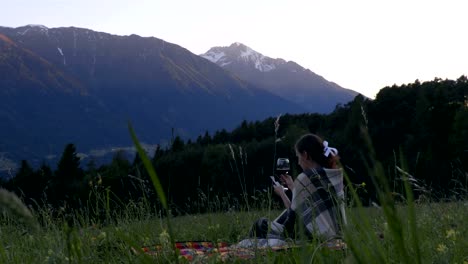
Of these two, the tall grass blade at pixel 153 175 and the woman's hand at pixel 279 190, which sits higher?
the tall grass blade at pixel 153 175

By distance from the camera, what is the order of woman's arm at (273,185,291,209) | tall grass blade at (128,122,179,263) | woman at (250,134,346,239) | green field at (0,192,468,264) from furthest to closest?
woman's arm at (273,185,291,209)
woman at (250,134,346,239)
green field at (0,192,468,264)
tall grass blade at (128,122,179,263)

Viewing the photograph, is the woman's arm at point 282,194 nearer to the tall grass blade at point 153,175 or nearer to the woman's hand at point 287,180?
the woman's hand at point 287,180

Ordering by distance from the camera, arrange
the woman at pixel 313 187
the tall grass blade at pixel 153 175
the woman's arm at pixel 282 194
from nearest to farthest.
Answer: the tall grass blade at pixel 153 175 < the woman at pixel 313 187 < the woman's arm at pixel 282 194

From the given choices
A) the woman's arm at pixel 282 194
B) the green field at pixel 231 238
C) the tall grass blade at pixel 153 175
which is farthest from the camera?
the woman's arm at pixel 282 194

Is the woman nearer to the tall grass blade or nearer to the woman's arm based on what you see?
the woman's arm

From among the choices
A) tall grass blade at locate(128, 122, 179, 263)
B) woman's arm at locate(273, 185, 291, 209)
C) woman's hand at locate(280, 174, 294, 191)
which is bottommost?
woman's arm at locate(273, 185, 291, 209)

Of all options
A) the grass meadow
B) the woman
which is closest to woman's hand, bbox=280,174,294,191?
the woman

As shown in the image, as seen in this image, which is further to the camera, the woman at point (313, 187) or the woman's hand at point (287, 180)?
the woman's hand at point (287, 180)

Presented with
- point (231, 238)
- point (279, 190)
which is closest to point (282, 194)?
point (279, 190)

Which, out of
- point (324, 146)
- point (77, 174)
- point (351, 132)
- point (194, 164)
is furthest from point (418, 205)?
point (194, 164)

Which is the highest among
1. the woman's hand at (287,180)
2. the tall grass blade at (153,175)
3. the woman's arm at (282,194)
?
the tall grass blade at (153,175)

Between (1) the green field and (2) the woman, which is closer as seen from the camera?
(1) the green field

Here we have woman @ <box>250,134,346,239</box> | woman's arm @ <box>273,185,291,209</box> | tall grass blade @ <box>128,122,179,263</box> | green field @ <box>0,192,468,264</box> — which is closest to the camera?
tall grass blade @ <box>128,122,179,263</box>

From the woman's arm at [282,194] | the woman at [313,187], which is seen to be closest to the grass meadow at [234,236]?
the woman's arm at [282,194]
